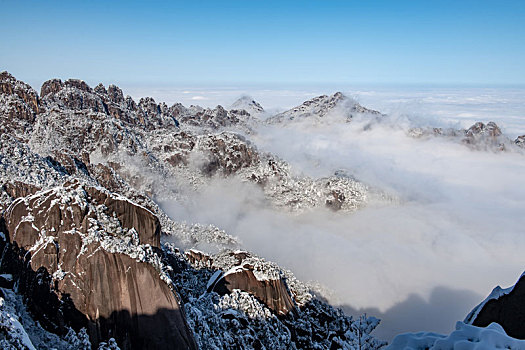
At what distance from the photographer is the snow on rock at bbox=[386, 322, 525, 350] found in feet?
38.0

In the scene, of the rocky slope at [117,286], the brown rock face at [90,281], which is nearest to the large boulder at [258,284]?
the rocky slope at [117,286]

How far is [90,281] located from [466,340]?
24.5 m

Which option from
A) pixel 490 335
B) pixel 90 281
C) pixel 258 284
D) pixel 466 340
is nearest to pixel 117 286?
pixel 90 281

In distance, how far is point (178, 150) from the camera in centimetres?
17788

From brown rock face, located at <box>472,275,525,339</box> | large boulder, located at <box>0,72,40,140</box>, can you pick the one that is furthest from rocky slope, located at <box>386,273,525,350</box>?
large boulder, located at <box>0,72,40,140</box>

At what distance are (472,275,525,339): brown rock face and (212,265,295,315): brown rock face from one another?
27.9 m

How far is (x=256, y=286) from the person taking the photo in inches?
1809

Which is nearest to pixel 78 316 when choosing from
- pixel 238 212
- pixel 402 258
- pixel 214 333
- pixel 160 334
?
pixel 160 334

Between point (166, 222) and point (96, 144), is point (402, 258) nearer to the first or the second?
point (166, 222)

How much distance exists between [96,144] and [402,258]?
155m

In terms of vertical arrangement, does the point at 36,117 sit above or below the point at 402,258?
above

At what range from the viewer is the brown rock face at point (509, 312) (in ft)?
66.5

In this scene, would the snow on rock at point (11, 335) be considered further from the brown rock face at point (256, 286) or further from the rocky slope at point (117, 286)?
the brown rock face at point (256, 286)

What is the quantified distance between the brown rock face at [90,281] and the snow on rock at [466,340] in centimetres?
1799
